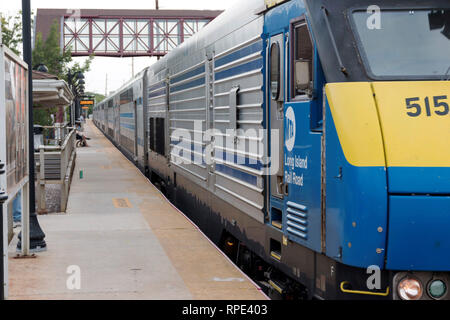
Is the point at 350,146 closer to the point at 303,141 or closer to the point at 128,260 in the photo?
the point at 303,141

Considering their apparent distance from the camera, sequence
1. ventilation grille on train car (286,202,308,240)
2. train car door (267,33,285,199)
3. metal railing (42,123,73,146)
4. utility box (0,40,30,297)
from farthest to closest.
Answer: metal railing (42,123,73,146) → train car door (267,33,285,199) → utility box (0,40,30,297) → ventilation grille on train car (286,202,308,240)

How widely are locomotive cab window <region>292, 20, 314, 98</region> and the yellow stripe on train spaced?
1.70 ft

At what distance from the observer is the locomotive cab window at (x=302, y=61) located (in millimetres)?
5945

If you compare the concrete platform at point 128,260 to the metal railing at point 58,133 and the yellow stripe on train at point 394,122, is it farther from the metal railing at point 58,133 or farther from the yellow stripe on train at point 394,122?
the metal railing at point 58,133

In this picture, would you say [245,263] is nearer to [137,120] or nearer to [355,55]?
[355,55]

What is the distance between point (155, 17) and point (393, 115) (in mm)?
57524

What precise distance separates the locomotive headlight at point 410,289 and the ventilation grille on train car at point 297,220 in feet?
3.33

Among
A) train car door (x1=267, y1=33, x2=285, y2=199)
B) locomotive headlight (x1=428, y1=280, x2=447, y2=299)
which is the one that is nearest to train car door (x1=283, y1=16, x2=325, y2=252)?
train car door (x1=267, y1=33, x2=285, y2=199)

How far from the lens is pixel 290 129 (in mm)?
6504

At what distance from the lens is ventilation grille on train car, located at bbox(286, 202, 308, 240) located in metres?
6.14

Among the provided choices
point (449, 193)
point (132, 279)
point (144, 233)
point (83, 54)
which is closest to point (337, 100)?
point (449, 193)

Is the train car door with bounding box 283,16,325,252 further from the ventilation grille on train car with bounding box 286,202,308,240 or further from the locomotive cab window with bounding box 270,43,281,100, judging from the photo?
the locomotive cab window with bounding box 270,43,281,100

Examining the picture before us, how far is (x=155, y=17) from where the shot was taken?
61.1m

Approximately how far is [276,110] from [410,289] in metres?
2.34
